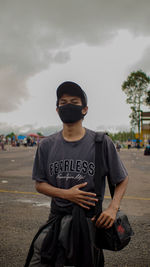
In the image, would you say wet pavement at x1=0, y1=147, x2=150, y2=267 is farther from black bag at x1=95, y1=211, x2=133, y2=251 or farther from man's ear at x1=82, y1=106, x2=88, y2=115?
man's ear at x1=82, y1=106, x2=88, y2=115

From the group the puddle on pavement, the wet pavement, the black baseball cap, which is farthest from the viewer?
the puddle on pavement

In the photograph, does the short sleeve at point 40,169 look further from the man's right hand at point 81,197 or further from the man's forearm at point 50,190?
the man's right hand at point 81,197

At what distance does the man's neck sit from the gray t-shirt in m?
0.04

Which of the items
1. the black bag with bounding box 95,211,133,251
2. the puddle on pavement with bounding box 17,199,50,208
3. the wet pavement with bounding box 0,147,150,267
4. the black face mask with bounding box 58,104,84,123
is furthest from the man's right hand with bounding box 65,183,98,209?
the puddle on pavement with bounding box 17,199,50,208

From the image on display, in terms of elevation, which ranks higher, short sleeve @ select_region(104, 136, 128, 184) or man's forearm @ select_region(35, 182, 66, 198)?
short sleeve @ select_region(104, 136, 128, 184)

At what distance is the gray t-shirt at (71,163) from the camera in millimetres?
1850

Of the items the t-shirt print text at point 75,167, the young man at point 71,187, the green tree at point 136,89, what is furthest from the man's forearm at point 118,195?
the green tree at point 136,89

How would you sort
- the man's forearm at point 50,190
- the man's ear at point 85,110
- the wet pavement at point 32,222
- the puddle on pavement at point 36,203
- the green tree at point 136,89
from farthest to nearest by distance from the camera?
1. the green tree at point 136,89
2. the puddle on pavement at point 36,203
3. the wet pavement at point 32,222
4. the man's ear at point 85,110
5. the man's forearm at point 50,190

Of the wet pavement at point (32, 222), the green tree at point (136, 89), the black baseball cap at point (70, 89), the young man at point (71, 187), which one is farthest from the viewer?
the green tree at point (136, 89)

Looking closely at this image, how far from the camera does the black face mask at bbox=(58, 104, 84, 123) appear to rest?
203cm

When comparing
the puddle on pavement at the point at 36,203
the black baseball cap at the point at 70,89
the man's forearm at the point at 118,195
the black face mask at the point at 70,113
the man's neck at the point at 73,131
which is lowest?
the puddle on pavement at the point at 36,203

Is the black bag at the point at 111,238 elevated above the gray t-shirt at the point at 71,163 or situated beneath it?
situated beneath

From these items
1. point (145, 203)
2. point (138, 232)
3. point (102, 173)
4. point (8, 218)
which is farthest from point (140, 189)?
point (102, 173)

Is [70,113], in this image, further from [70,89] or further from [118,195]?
[118,195]
